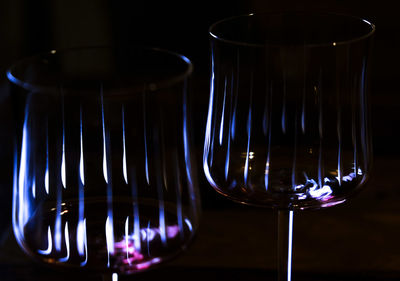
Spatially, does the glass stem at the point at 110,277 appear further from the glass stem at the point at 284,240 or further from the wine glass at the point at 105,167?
the glass stem at the point at 284,240

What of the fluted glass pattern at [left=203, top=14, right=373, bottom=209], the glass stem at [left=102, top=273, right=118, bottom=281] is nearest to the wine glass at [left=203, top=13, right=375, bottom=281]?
the fluted glass pattern at [left=203, top=14, right=373, bottom=209]

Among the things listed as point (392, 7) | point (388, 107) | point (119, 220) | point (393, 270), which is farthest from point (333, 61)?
point (392, 7)

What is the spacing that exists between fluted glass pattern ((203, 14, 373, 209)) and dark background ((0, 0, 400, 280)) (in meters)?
0.19

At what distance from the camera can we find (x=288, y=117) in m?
0.56

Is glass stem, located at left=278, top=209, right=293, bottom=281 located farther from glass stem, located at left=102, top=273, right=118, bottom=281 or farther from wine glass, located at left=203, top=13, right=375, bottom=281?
glass stem, located at left=102, top=273, right=118, bottom=281

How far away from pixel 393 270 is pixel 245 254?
155 millimetres

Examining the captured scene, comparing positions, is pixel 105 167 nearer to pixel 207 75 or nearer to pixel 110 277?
pixel 110 277

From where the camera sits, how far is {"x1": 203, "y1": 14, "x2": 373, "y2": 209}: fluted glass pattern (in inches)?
20.6

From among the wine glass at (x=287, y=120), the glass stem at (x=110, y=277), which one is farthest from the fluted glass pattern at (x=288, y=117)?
the glass stem at (x=110, y=277)

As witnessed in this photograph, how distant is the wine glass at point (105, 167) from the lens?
0.42 meters

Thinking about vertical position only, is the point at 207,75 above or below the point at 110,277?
above

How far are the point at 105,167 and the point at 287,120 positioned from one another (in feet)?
0.55

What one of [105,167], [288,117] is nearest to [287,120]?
[288,117]

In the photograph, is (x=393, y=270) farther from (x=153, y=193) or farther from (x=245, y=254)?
(x=153, y=193)
